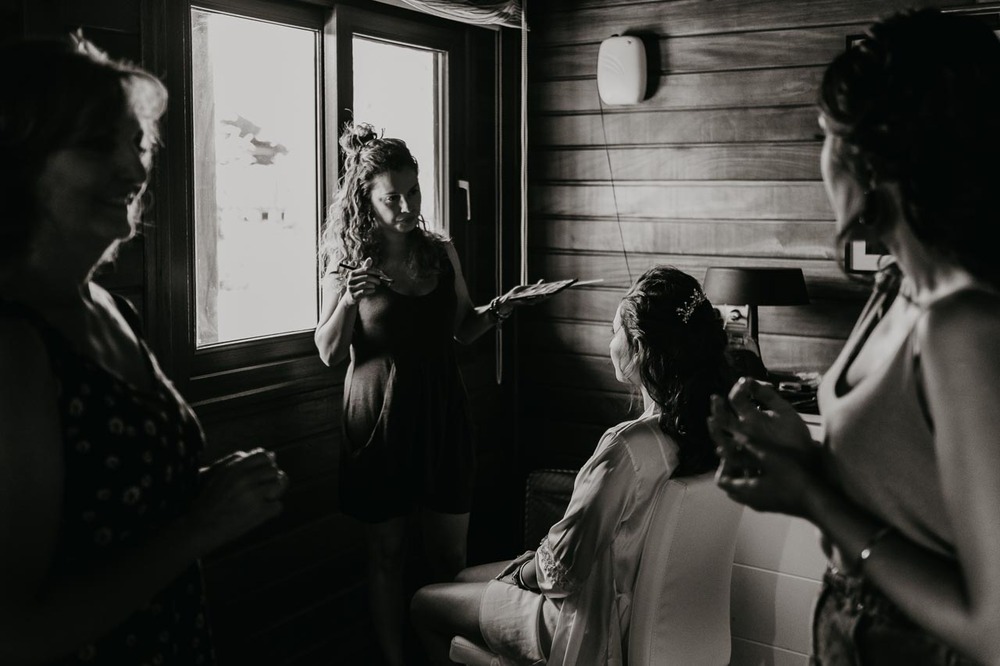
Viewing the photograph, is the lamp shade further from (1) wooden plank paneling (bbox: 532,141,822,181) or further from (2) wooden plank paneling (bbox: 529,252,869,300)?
(1) wooden plank paneling (bbox: 532,141,822,181)

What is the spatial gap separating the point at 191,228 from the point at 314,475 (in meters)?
0.92

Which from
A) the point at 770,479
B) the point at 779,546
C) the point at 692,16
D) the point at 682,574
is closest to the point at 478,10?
the point at 692,16

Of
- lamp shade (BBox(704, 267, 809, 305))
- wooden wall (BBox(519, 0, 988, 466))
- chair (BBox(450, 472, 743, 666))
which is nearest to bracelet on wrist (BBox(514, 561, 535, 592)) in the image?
chair (BBox(450, 472, 743, 666))

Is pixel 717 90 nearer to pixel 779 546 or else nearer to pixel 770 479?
pixel 779 546

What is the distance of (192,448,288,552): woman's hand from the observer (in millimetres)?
1194

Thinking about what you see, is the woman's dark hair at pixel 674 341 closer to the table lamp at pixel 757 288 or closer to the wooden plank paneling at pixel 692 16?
the table lamp at pixel 757 288

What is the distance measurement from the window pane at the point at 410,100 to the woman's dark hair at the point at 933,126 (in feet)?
8.42

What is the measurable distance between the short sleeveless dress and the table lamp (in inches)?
91.7

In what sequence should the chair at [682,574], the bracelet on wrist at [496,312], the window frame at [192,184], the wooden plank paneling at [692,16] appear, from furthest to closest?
the wooden plank paneling at [692,16]
the bracelet on wrist at [496,312]
the window frame at [192,184]
the chair at [682,574]

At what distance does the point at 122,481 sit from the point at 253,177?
1.94 meters

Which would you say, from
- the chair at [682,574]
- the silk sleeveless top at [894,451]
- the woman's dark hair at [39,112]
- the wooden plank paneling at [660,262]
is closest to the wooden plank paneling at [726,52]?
the wooden plank paneling at [660,262]

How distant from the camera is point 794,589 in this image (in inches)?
103

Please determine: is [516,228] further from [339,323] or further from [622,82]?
[339,323]

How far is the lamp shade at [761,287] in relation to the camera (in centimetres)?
327
